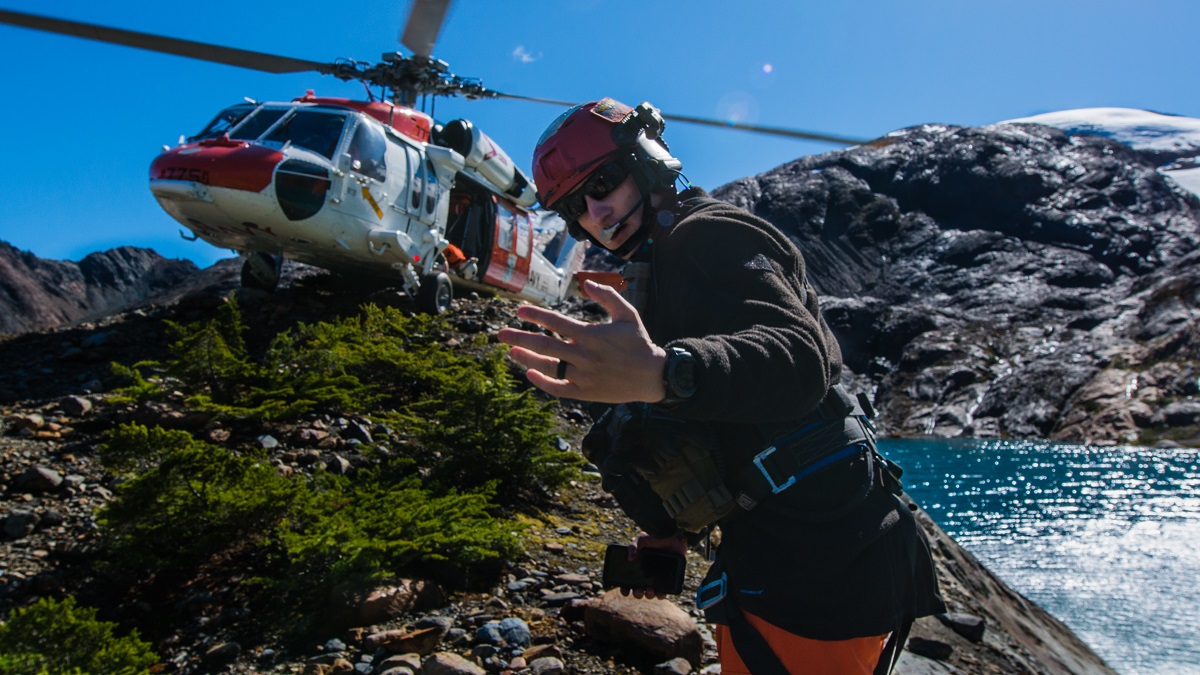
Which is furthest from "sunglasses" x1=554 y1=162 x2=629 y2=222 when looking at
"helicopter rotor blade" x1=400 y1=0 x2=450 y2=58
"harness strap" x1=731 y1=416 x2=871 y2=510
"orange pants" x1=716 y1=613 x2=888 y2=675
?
"helicopter rotor blade" x1=400 y1=0 x2=450 y2=58

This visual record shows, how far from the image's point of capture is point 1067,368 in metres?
55.0

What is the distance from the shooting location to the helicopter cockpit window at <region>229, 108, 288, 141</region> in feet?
32.4

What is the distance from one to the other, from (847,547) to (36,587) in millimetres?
4421

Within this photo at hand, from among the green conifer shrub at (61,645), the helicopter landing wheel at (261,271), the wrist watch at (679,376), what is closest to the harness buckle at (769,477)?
the wrist watch at (679,376)

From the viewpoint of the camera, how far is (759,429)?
1829mm

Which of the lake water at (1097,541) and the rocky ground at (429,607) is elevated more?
the rocky ground at (429,607)

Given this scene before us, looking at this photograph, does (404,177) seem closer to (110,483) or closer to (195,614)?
(110,483)

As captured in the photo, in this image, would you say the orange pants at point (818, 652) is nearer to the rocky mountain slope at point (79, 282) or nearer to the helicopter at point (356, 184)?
the helicopter at point (356, 184)

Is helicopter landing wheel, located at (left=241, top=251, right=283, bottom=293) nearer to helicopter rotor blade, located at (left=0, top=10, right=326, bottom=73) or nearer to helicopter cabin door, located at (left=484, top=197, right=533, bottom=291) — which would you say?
helicopter cabin door, located at (left=484, top=197, right=533, bottom=291)

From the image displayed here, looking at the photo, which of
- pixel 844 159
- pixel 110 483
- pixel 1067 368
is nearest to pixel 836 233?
pixel 844 159

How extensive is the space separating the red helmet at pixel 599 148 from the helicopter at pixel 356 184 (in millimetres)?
4144

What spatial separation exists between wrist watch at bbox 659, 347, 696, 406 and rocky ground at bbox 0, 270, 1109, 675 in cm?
246

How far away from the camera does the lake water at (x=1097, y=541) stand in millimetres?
8516

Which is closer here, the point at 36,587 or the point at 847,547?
the point at 847,547
